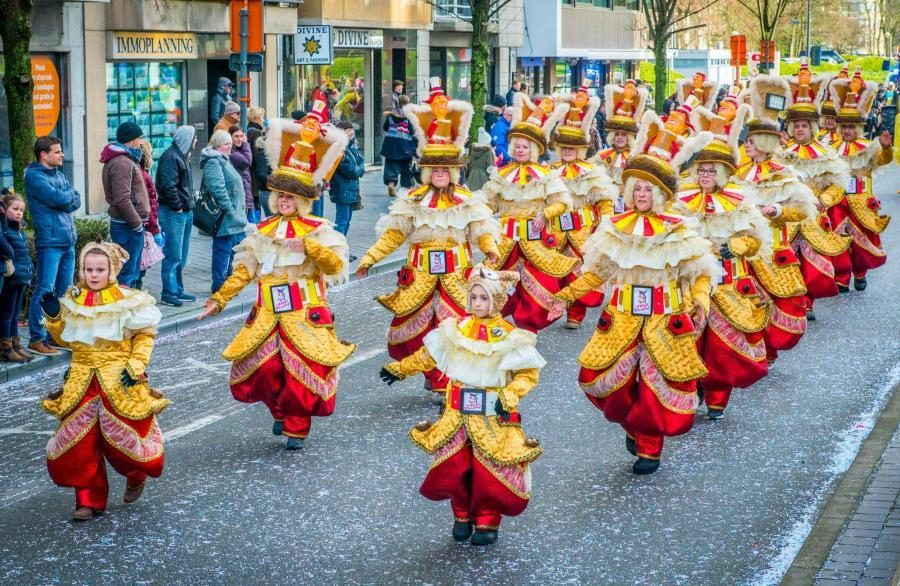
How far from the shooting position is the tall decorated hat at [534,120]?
505 inches

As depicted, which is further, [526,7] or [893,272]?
[526,7]

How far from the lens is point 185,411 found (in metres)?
10.2

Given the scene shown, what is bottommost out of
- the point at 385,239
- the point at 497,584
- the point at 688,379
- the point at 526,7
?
the point at 497,584

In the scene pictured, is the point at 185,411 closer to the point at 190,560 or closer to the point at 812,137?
the point at 190,560

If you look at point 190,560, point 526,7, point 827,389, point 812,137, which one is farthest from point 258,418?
point 526,7

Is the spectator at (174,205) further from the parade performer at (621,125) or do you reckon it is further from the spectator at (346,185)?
the parade performer at (621,125)

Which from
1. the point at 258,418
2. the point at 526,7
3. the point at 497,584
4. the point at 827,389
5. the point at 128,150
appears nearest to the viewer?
the point at 497,584

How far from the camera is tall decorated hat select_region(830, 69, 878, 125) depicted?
15.1 meters

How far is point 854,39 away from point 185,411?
80.1m

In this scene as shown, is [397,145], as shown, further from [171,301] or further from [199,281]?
[171,301]

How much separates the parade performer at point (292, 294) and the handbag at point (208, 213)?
5414 millimetres

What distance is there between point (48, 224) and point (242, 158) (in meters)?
3.94

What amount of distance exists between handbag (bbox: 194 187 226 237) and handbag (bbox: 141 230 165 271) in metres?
1.10

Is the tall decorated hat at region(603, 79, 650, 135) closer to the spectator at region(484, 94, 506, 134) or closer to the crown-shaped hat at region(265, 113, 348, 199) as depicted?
the crown-shaped hat at region(265, 113, 348, 199)
